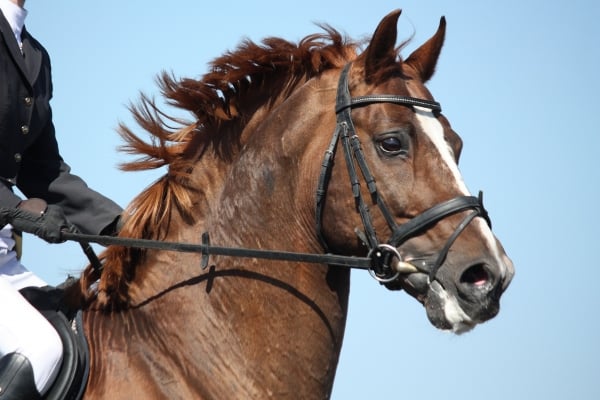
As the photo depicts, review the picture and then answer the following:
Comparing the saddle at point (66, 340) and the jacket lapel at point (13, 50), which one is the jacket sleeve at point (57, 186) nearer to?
the jacket lapel at point (13, 50)

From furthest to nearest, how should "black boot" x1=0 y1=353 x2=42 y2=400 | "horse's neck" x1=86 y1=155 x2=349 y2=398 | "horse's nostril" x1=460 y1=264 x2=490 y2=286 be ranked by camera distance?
"horse's neck" x1=86 y1=155 x2=349 y2=398 < "horse's nostril" x1=460 y1=264 x2=490 y2=286 < "black boot" x1=0 y1=353 x2=42 y2=400

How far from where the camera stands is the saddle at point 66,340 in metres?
5.39

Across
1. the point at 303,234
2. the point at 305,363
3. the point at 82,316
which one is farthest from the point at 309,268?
the point at 82,316

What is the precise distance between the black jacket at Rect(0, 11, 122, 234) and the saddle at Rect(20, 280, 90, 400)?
609 mm

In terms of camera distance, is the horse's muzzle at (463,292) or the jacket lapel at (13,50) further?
the jacket lapel at (13,50)

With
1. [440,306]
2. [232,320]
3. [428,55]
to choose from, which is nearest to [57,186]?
[232,320]

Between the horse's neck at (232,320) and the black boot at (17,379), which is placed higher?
the horse's neck at (232,320)

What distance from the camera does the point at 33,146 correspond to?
21.9 ft

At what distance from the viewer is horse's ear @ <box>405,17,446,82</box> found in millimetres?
6598

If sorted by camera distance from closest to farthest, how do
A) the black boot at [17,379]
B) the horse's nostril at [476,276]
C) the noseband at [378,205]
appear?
the black boot at [17,379] → the horse's nostril at [476,276] → the noseband at [378,205]

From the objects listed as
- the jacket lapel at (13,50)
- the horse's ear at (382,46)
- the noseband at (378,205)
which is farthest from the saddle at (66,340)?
the horse's ear at (382,46)

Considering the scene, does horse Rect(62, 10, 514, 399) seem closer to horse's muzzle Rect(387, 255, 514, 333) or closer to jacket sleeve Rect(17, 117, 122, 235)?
horse's muzzle Rect(387, 255, 514, 333)

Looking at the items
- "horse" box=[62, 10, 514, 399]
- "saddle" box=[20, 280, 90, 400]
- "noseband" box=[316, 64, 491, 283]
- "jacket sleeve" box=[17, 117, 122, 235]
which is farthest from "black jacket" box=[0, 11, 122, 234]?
"noseband" box=[316, 64, 491, 283]

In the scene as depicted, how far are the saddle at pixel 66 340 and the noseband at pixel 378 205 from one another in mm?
1653
